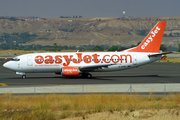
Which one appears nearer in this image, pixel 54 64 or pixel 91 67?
pixel 91 67

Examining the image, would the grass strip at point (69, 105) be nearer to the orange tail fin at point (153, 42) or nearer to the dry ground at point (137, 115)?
the dry ground at point (137, 115)

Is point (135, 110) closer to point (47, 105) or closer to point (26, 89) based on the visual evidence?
point (47, 105)

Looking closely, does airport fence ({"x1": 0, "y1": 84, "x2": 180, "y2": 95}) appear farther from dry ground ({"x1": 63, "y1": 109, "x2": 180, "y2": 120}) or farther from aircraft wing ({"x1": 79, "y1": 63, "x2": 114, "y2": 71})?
aircraft wing ({"x1": 79, "y1": 63, "x2": 114, "y2": 71})

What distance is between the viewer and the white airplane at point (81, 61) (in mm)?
40125

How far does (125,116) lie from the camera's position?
19.2 metres

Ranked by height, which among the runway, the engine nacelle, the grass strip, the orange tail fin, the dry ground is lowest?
the dry ground

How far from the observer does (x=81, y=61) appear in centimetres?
4097

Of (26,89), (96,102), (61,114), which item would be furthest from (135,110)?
(26,89)

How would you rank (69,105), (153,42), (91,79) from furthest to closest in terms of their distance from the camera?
(153,42) → (91,79) → (69,105)

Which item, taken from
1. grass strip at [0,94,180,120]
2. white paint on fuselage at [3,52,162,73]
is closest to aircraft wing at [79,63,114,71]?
white paint on fuselage at [3,52,162,73]

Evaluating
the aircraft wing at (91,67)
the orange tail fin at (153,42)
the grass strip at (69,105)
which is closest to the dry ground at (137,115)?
the grass strip at (69,105)

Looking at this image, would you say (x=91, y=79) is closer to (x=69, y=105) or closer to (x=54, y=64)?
(x=54, y=64)

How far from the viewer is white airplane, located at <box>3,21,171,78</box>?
40.1m

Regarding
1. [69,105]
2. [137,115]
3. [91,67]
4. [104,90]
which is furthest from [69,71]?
[137,115]
